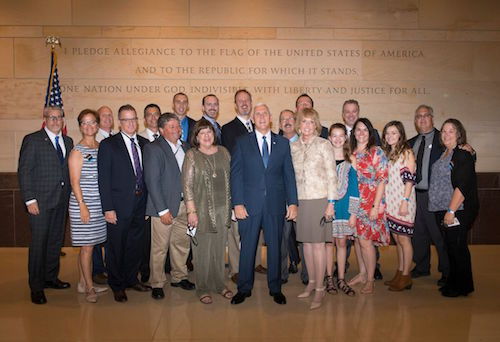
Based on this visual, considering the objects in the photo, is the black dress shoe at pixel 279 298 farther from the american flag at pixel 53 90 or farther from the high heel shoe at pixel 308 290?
the american flag at pixel 53 90

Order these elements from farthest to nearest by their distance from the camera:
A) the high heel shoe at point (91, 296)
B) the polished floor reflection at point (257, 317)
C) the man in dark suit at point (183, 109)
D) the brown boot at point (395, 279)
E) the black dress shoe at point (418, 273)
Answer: the man in dark suit at point (183, 109) → the black dress shoe at point (418, 273) → the brown boot at point (395, 279) → the high heel shoe at point (91, 296) → the polished floor reflection at point (257, 317)

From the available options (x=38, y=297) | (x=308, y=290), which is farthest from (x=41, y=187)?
(x=308, y=290)

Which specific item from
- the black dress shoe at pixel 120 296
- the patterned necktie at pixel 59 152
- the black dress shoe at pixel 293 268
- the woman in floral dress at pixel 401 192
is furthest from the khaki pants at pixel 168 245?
the woman in floral dress at pixel 401 192

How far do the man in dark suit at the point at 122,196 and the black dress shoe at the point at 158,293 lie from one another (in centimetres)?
30

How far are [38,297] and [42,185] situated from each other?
3.86ft

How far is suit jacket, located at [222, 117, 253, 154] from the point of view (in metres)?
6.20

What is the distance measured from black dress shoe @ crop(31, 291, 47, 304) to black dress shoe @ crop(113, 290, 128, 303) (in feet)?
2.41

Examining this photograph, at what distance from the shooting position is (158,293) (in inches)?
212

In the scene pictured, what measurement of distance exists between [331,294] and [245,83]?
4.75 meters

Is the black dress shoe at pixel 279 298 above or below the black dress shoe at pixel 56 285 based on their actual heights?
below

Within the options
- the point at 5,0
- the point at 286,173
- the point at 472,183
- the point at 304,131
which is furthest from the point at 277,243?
the point at 5,0

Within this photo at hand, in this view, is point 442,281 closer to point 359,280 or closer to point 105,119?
point 359,280

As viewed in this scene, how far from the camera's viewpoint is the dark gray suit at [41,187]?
5.30 m

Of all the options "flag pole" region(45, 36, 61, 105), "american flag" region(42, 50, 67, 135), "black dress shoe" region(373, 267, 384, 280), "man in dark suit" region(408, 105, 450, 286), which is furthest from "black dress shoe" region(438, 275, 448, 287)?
"flag pole" region(45, 36, 61, 105)
